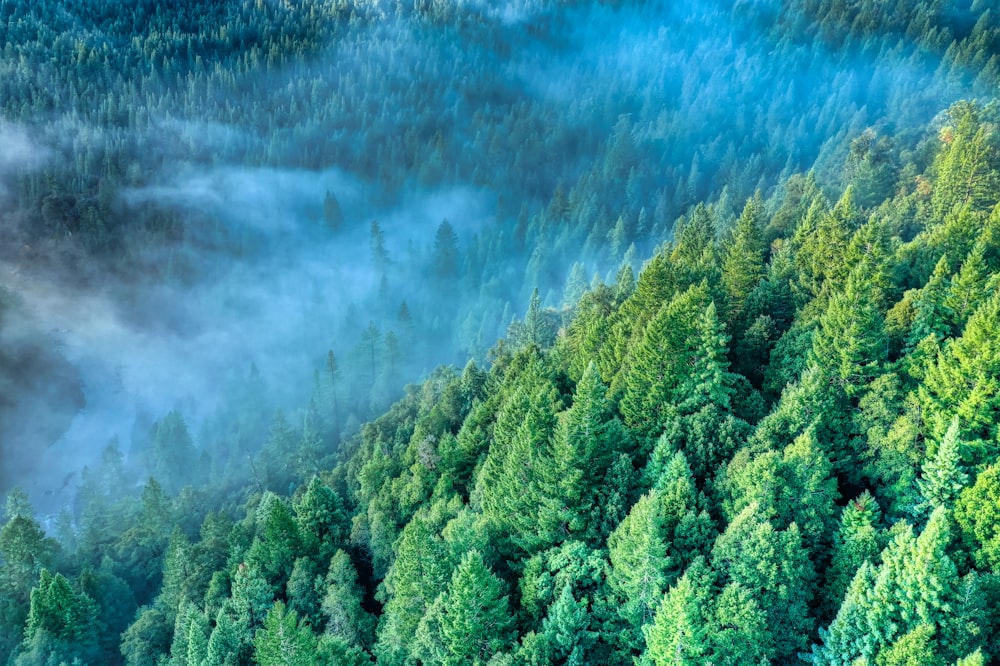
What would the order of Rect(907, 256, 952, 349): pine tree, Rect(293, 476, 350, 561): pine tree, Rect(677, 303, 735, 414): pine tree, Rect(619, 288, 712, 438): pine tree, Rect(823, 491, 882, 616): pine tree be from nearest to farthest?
Rect(823, 491, 882, 616): pine tree
Rect(907, 256, 952, 349): pine tree
Rect(677, 303, 735, 414): pine tree
Rect(619, 288, 712, 438): pine tree
Rect(293, 476, 350, 561): pine tree

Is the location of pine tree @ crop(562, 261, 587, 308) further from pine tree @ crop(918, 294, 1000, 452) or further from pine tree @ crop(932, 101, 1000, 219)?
pine tree @ crop(918, 294, 1000, 452)

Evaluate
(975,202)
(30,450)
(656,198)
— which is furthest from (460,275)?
(975,202)

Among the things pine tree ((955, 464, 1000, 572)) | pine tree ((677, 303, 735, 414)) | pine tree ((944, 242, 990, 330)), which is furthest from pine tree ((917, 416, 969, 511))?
pine tree ((677, 303, 735, 414))

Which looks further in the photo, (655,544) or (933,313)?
(933,313)

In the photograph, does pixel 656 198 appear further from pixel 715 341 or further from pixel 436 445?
pixel 715 341

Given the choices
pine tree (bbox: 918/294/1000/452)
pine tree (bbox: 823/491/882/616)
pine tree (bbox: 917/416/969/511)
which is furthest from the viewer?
pine tree (bbox: 918/294/1000/452)

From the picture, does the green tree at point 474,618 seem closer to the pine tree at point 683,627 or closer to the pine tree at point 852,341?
the pine tree at point 683,627

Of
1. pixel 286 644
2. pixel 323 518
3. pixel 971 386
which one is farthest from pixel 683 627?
pixel 323 518

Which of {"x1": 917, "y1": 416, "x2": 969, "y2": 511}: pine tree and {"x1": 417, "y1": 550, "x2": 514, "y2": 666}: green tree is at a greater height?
{"x1": 917, "y1": 416, "x2": 969, "y2": 511}: pine tree

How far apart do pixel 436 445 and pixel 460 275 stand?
128m

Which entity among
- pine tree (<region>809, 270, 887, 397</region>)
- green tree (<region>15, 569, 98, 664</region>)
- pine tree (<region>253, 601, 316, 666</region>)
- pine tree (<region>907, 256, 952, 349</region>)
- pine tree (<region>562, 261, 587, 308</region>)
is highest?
pine tree (<region>907, 256, 952, 349</region>)

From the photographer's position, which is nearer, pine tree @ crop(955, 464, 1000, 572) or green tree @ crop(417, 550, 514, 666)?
pine tree @ crop(955, 464, 1000, 572)

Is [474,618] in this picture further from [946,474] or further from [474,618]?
[946,474]

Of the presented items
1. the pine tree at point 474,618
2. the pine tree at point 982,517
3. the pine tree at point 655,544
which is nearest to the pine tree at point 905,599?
the pine tree at point 982,517
